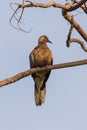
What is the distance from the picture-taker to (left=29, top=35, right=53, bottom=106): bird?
1042cm

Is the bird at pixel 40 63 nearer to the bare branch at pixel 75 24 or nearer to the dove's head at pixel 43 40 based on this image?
the dove's head at pixel 43 40

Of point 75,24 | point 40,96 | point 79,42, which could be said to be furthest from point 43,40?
point 75,24

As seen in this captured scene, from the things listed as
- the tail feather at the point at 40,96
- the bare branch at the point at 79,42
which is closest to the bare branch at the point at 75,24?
the bare branch at the point at 79,42

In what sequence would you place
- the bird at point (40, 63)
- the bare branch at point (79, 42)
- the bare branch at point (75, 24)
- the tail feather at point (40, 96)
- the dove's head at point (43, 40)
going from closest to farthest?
1. the bare branch at point (75, 24)
2. the bare branch at point (79, 42)
3. the bird at point (40, 63)
4. the tail feather at point (40, 96)
5. the dove's head at point (43, 40)

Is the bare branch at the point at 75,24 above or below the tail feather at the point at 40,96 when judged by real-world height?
above

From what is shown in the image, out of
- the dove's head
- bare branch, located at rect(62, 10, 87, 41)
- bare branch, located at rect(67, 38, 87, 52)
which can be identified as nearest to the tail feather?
the dove's head

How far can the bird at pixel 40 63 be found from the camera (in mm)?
10422

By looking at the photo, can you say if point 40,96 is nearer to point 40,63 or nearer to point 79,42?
point 40,63

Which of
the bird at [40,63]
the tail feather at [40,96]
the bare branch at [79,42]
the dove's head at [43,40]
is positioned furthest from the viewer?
the dove's head at [43,40]

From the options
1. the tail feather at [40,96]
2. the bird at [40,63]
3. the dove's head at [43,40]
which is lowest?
the tail feather at [40,96]

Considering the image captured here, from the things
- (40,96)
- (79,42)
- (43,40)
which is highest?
(43,40)

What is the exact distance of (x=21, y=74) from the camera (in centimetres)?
684

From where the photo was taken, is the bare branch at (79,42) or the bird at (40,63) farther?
the bird at (40,63)

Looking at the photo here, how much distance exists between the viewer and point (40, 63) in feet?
33.8
